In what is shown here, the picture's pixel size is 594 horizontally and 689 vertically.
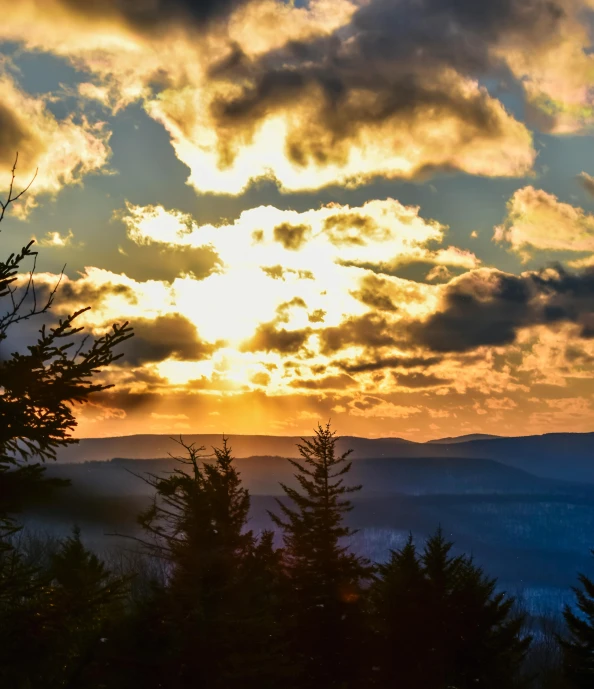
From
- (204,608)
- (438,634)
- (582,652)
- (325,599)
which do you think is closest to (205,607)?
(204,608)

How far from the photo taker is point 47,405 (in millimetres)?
9195

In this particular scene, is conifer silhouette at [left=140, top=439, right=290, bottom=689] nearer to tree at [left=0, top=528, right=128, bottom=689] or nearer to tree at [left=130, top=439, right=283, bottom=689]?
tree at [left=130, top=439, right=283, bottom=689]

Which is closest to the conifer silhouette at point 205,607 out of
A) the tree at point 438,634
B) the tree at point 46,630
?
the tree at point 46,630

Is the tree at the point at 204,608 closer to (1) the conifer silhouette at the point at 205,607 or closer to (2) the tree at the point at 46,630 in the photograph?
(1) the conifer silhouette at the point at 205,607

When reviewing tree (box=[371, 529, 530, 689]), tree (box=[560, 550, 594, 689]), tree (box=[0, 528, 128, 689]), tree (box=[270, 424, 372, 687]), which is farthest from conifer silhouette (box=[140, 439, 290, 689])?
tree (box=[560, 550, 594, 689])

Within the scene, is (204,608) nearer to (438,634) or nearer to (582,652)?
(438,634)

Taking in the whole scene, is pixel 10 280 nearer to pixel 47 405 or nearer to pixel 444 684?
pixel 47 405

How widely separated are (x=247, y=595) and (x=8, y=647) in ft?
31.1

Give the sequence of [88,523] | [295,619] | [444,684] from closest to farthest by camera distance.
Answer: [88,523]
[295,619]
[444,684]

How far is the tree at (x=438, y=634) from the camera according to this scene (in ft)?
98.6

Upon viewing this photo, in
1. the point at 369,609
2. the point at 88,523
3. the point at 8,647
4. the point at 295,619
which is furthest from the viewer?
the point at 369,609

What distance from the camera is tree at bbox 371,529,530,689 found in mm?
30062

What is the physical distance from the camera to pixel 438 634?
31062 mm

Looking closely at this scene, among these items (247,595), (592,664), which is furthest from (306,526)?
(592,664)
